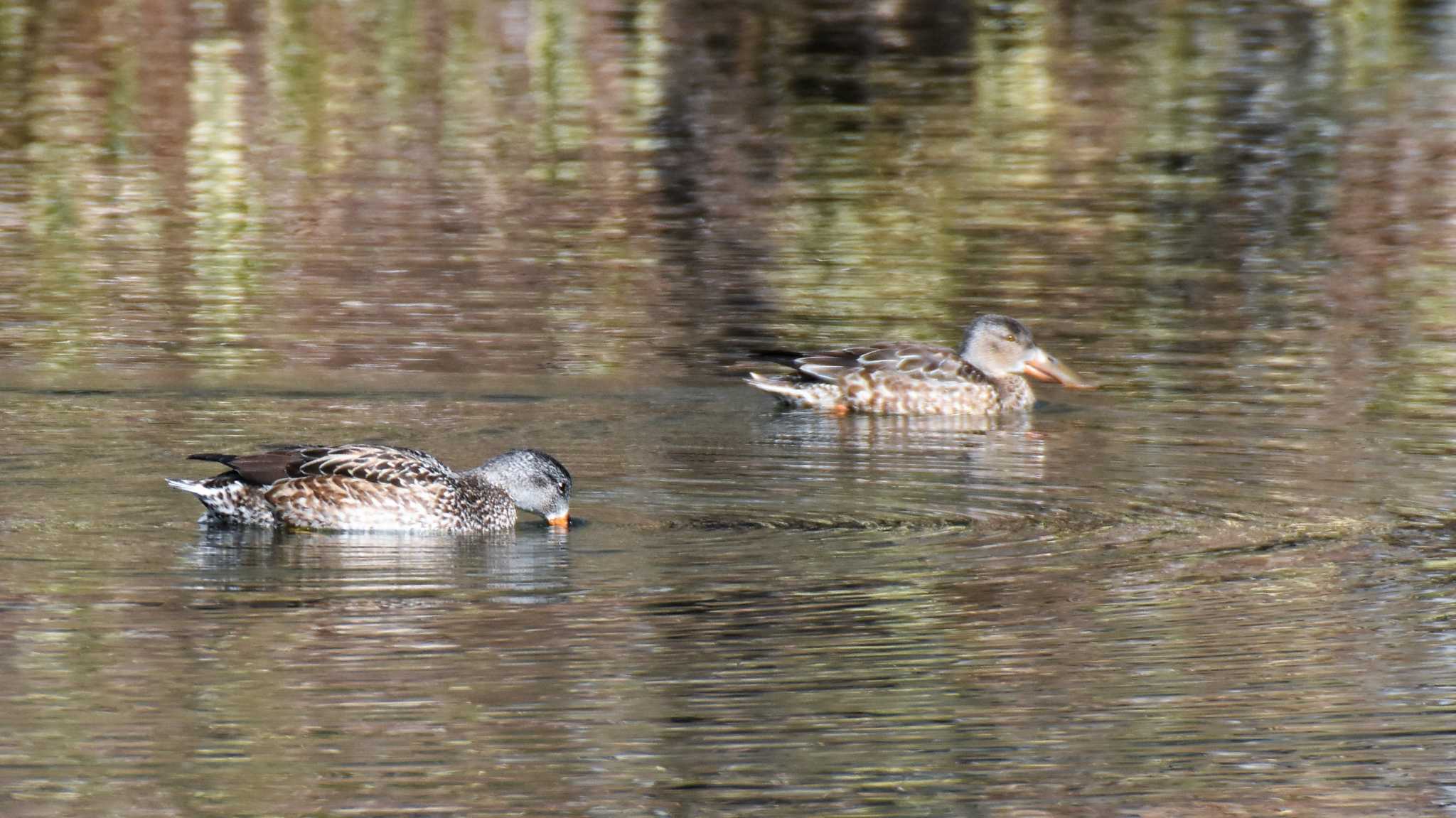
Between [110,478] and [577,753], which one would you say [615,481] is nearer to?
[110,478]

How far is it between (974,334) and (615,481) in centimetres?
431

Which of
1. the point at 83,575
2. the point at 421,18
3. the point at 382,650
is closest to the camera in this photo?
the point at 382,650

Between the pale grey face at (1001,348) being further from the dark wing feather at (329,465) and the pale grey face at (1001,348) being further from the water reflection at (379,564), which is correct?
the dark wing feather at (329,465)

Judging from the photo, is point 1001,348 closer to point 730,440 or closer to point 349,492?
point 730,440

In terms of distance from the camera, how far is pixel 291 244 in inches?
766

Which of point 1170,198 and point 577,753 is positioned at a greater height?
point 577,753

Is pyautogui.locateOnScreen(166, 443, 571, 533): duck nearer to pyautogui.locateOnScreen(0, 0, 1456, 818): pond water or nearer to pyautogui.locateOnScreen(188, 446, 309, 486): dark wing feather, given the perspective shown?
pyautogui.locateOnScreen(188, 446, 309, 486): dark wing feather

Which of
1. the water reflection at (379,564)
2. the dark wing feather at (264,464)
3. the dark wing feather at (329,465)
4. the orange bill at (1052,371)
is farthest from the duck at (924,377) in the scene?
the dark wing feather at (264,464)

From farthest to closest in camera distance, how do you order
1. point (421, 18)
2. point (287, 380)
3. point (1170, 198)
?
point (421, 18)
point (1170, 198)
point (287, 380)

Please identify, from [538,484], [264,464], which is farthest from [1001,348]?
[264,464]

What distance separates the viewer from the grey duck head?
582 inches

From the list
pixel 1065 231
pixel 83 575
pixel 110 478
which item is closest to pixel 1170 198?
pixel 1065 231

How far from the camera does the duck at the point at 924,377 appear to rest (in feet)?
46.7

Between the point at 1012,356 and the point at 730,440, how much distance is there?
2.75 meters
